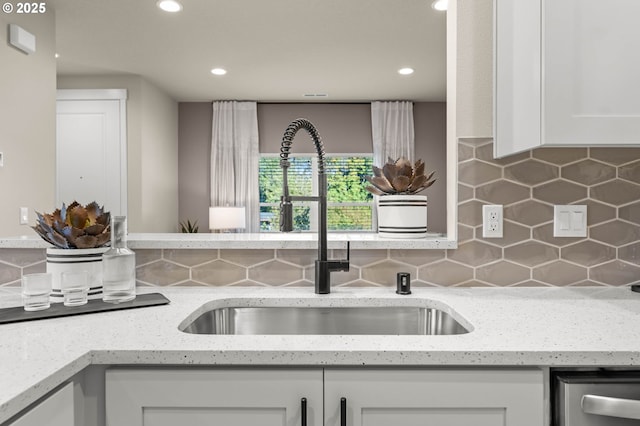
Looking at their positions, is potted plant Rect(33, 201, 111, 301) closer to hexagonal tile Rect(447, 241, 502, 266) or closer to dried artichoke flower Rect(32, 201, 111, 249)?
dried artichoke flower Rect(32, 201, 111, 249)

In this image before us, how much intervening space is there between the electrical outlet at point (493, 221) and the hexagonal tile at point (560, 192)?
0.13 metres

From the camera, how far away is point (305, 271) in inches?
54.1

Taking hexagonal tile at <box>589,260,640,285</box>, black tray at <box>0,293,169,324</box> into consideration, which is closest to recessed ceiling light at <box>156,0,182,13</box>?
black tray at <box>0,293,169,324</box>

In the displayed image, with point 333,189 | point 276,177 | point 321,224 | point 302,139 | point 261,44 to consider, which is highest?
point 261,44

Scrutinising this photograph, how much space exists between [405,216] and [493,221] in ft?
0.88

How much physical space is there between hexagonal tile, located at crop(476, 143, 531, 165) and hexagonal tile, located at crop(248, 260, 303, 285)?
0.67 m

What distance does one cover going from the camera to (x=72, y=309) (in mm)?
1056

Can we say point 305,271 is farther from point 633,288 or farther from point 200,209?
point 200,209

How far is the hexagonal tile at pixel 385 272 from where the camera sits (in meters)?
1.36

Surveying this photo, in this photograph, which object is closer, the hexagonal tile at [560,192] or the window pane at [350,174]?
the hexagonal tile at [560,192]

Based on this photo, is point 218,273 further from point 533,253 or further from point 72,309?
point 533,253

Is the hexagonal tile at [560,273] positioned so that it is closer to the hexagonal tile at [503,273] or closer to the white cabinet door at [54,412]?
the hexagonal tile at [503,273]

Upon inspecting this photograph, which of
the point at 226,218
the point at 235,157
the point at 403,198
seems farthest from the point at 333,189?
the point at 403,198

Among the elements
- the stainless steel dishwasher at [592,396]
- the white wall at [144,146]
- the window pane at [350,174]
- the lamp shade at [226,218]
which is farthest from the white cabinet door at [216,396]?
the window pane at [350,174]
